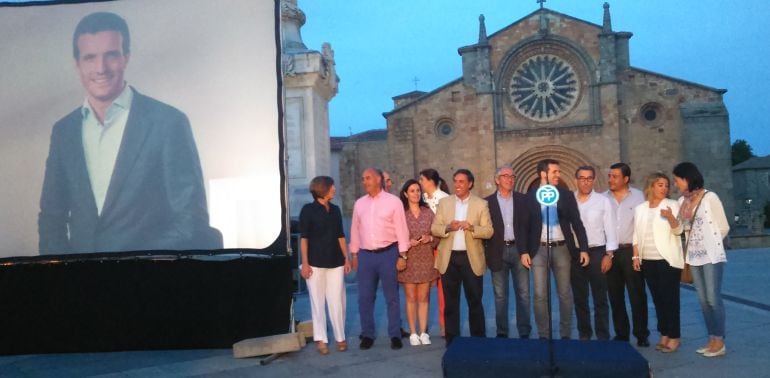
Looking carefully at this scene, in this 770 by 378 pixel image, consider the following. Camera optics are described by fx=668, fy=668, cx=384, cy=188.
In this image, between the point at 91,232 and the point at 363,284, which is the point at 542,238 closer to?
the point at 363,284

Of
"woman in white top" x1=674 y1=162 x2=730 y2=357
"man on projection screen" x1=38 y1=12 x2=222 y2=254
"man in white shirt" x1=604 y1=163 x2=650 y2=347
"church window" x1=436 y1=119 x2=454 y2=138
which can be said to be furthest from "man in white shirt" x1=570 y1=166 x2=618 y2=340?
"church window" x1=436 y1=119 x2=454 y2=138

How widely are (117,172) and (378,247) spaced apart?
2.61 metres

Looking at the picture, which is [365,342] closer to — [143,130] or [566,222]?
[566,222]

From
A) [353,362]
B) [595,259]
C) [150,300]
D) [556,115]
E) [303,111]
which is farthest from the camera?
[556,115]

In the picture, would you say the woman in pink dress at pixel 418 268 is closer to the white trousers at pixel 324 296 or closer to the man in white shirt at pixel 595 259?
the white trousers at pixel 324 296

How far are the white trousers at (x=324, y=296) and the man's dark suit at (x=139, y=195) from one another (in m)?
0.99

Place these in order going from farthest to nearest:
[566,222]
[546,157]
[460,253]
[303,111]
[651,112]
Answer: [546,157] < [651,112] < [303,111] < [460,253] < [566,222]

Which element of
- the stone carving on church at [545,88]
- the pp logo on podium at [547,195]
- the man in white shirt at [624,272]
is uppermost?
the stone carving on church at [545,88]

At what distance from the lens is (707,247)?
5.66m

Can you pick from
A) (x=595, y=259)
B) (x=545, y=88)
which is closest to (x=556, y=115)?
(x=545, y=88)

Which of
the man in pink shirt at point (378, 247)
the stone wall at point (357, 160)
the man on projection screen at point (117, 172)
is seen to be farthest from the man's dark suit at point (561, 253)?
the stone wall at point (357, 160)

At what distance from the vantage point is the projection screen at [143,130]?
20.9 feet

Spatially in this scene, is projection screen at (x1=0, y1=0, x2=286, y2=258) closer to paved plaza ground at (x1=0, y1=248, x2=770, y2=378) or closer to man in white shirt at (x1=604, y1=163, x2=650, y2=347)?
paved plaza ground at (x1=0, y1=248, x2=770, y2=378)

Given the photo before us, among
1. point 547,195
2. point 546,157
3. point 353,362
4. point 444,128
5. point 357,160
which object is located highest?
point 444,128
